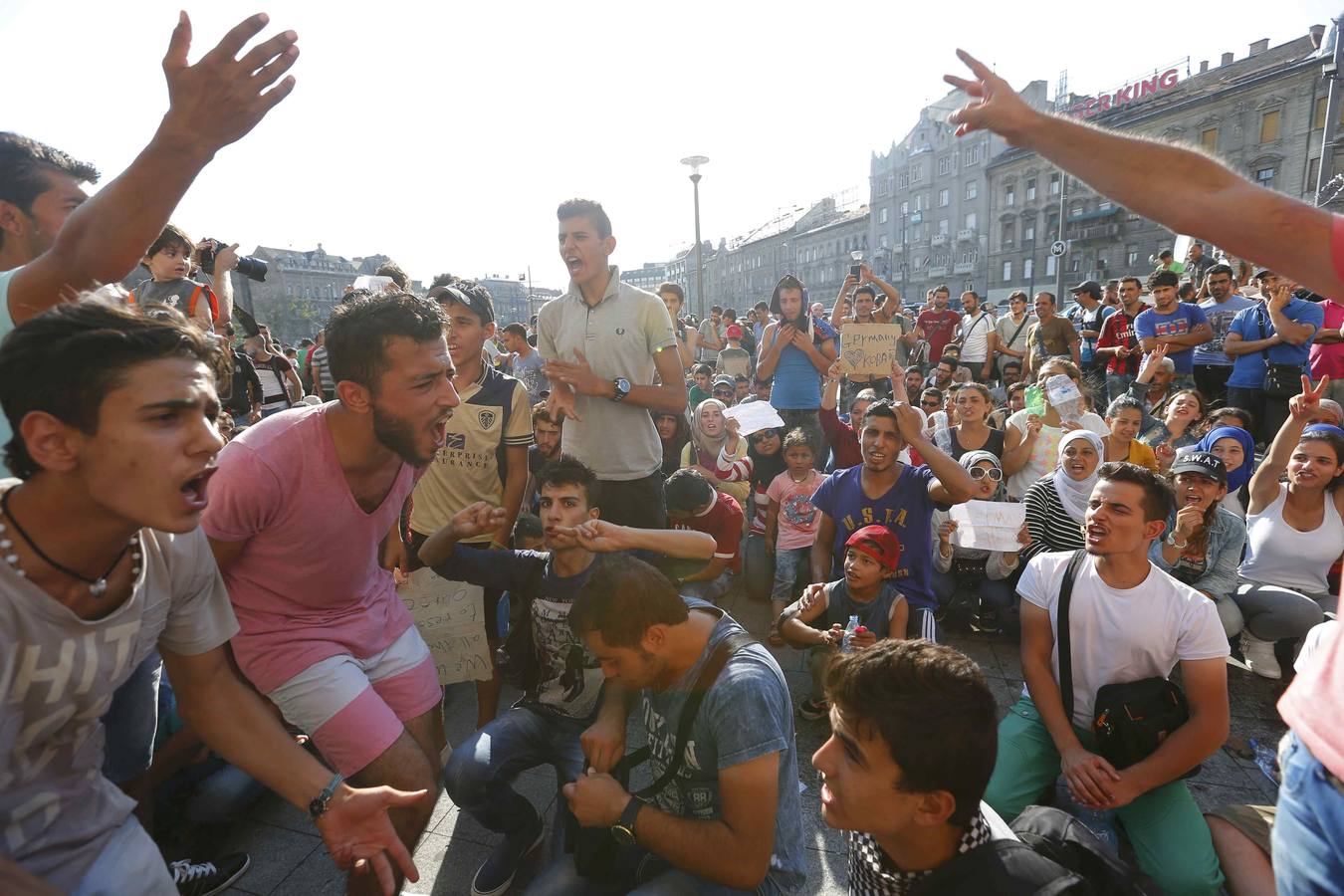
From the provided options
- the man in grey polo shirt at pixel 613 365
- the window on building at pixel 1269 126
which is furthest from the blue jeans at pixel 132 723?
the window on building at pixel 1269 126

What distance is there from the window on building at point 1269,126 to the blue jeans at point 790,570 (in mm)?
46402

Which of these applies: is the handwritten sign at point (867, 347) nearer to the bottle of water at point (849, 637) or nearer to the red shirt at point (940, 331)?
the bottle of water at point (849, 637)

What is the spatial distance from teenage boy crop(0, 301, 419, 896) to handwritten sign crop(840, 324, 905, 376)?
5234 millimetres

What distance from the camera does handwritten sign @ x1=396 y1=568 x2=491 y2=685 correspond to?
3178 mm

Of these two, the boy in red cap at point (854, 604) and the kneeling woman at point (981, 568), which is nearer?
the boy in red cap at point (854, 604)

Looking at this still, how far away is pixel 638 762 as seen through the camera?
2230mm

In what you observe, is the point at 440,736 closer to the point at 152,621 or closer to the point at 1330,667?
the point at 152,621

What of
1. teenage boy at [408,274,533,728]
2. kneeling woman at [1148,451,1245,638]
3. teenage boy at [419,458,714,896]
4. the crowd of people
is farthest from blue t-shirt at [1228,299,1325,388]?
teenage boy at [408,274,533,728]

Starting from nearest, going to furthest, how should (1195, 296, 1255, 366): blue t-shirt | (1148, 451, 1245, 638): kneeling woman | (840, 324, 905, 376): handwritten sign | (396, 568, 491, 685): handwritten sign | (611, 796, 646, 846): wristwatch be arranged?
(611, 796, 646, 846): wristwatch → (396, 568, 491, 685): handwritten sign → (1148, 451, 1245, 638): kneeling woman → (840, 324, 905, 376): handwritten sign → (1195, 296, 1255, 366): blue t-shirt

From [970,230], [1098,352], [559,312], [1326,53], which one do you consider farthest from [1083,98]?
[559,312]

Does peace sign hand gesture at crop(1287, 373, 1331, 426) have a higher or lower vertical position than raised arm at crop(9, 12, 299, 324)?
lower

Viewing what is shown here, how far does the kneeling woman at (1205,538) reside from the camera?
3895mm

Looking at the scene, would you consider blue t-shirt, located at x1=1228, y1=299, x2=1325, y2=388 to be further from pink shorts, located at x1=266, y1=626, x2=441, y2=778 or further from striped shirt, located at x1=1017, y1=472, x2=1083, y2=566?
pink shorts, located at x1=266, y1=626, x2=441, y2=778

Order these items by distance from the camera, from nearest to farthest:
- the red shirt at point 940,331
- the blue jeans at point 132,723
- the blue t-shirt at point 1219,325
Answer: the blue jeans at point 132,723, the blue t-shirt at point 1219,325, the red shirt at point 940,331
